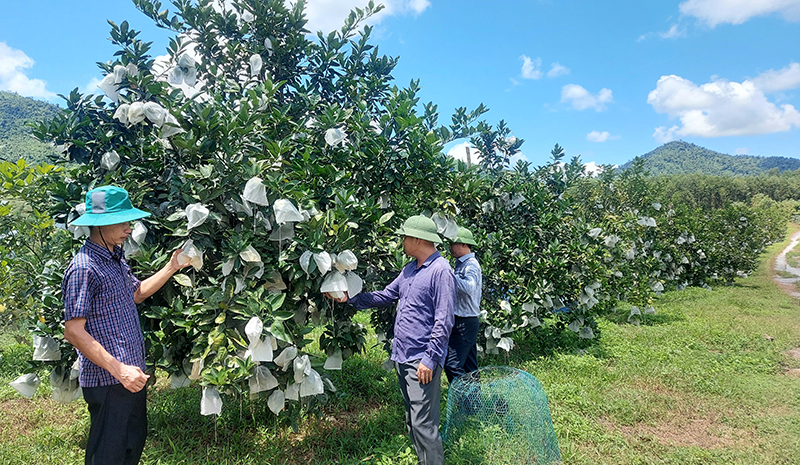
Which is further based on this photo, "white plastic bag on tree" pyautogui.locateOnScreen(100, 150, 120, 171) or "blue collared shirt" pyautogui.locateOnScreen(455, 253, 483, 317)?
"blue collared shirt" pyautogui.locateOnScreen(455, 253, 483, 317)

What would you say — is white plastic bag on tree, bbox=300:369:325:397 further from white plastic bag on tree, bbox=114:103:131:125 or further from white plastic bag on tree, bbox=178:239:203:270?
white plastic bag on tree, bbox=114:103:131:125

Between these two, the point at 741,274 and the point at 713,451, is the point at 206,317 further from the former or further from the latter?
the point at 741,274

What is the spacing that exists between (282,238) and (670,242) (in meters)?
10.3

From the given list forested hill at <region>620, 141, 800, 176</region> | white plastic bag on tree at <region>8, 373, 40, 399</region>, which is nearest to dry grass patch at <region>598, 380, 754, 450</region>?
white plastic bag on tree at <region>8, 373, 40, 399</region>

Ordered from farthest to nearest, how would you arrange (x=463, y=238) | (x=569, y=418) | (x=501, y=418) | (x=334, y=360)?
(x=569, y=418)
(x=463, y=238)
(x=501, y=418)
(x=334, y=360)

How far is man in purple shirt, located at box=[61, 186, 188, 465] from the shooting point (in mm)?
1854

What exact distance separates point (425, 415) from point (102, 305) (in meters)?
1.65

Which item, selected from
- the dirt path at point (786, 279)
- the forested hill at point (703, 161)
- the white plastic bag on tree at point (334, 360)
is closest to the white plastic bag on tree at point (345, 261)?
the white plastic bag on tree at point (334, 360)

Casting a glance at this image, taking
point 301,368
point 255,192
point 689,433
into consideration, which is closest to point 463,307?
point 301,368

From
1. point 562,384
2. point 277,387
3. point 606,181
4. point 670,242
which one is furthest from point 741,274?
point 277,387

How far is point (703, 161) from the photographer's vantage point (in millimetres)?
157625

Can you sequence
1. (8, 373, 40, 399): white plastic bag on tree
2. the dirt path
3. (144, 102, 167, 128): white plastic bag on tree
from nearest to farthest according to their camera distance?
1. (144, 102, 167, 128): white plastic bag on tree
2. (8, 373, 40, 399): white plastic bag on tree
3. the dirt path

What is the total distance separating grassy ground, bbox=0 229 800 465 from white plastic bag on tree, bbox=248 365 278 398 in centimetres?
85

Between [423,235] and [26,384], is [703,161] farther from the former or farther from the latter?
[26,384]
